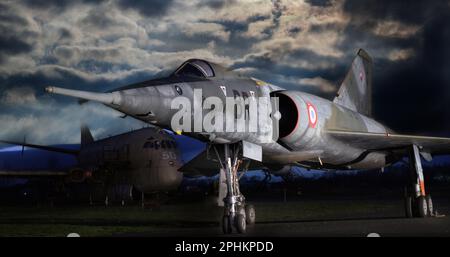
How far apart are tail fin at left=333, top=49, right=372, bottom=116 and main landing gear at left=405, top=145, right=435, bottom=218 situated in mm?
3009

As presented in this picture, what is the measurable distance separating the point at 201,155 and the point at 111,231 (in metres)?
3.24

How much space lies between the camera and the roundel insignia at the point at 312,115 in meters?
12.1

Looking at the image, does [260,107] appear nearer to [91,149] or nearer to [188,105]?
[188,105]

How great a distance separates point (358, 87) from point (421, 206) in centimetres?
511

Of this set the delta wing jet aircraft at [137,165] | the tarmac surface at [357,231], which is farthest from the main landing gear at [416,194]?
the delta wing jet aircraft at [137,165]

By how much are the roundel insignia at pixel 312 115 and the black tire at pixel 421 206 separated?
187 inches

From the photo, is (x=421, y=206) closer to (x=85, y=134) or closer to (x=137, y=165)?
(x=137, y=165)

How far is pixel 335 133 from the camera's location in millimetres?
13227

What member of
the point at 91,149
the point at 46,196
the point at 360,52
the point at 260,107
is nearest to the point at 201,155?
the point at 260,107

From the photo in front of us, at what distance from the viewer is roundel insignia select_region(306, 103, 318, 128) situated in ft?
39.8

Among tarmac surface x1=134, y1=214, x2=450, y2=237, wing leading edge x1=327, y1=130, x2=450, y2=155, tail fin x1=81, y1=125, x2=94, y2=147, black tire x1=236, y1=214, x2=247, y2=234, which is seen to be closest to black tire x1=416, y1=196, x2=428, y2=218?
tarmac surface x1=134, y1=214, x2=450, y2=237

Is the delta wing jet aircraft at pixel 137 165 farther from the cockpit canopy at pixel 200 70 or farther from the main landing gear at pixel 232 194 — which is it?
the cockpit canopy at pixel 200 70
